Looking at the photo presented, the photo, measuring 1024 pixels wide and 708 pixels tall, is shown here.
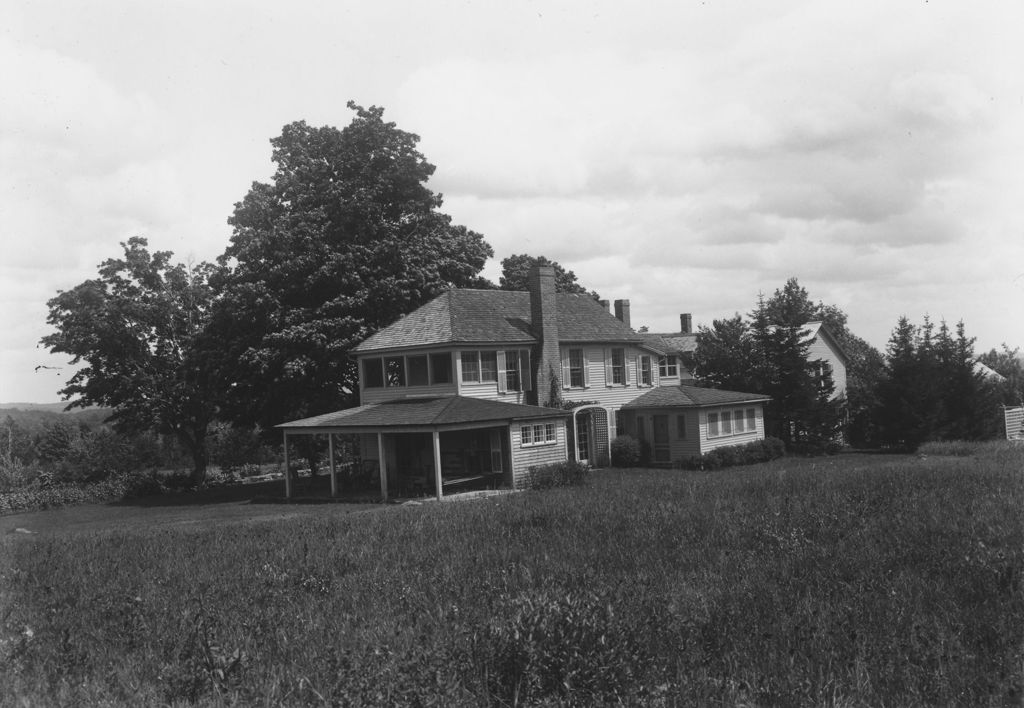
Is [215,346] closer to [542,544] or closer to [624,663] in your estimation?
[542,544]

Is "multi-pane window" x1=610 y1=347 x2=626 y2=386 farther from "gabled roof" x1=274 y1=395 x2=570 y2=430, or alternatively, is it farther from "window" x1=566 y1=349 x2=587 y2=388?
"gabled roof" x1=274 y1=395 x2=570 y2=430

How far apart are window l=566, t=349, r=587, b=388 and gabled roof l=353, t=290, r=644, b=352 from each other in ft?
2.55

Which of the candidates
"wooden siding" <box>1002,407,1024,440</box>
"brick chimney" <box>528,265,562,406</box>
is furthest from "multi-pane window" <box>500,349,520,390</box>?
"wooden siding" <box>1002,407,1024,440</box>

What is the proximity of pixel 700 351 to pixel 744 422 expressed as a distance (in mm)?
9400

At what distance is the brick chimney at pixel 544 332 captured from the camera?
119 feet

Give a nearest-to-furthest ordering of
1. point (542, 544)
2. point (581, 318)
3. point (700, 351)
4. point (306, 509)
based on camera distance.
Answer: point (542, 544) < point (306, 509) < point (581, 318) < point (700, 351)

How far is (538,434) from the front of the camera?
31625 millimetres

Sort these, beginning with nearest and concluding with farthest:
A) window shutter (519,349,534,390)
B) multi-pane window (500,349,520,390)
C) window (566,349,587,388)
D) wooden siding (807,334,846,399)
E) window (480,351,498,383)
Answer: window (480,351,498,383) → multi-pane window (500,349,520,390) → window shutter (519,349,534,390) → window (566,349,587,388) → wooden siding (807,334,846,399)

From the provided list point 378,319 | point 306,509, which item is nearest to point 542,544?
point 306,509

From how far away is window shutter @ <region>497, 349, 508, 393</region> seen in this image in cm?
3446

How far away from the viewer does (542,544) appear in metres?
11.9

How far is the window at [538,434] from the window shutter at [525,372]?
3814mm

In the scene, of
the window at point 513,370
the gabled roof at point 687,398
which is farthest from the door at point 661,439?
the window at point 513,370

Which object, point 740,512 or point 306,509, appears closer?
point 740,512
